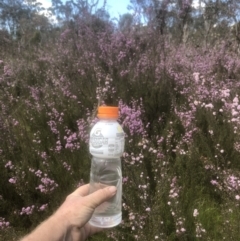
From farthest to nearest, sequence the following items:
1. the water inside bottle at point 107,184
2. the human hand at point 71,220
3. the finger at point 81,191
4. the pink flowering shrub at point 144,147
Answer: the pink flowering shrub at point 144,147, the finger at point 81,191, the water inside bottle at point 107,184, the human hand at point 71,220

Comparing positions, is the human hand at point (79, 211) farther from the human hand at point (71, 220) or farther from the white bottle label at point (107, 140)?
the white bottle label at point (107, 140)

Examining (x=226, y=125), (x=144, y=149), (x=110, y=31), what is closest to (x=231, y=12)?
(x=110, y=31)

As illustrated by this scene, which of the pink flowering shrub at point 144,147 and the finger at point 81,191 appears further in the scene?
the pink flowering shrub at point 144,147

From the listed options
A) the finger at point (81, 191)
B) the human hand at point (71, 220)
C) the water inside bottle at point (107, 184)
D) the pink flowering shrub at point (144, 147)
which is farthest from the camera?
the pink flowering shrub at point (144, 147)

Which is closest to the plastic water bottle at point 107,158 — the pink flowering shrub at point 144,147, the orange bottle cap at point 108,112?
the orange bottle cap at point 108,112

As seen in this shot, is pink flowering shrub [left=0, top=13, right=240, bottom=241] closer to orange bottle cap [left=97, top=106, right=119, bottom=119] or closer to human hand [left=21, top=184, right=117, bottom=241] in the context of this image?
human hand [left=21, top=184, right=117, bottom=241]

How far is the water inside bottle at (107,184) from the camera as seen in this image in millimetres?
1652

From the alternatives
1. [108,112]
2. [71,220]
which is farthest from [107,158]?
[71,220]

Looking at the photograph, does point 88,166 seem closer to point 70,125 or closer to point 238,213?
point 70,125

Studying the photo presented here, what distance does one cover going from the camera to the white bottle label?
5.05ft

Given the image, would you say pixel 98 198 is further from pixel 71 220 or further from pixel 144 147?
pixel 144 147

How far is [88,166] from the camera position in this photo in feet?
10.4

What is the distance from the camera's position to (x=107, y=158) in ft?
5.27

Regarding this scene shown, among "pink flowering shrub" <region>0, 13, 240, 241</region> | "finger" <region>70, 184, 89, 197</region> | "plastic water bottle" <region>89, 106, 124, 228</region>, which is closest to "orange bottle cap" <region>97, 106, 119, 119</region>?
"plastic water bottle" <region>89, 106, 124, 228</region>
